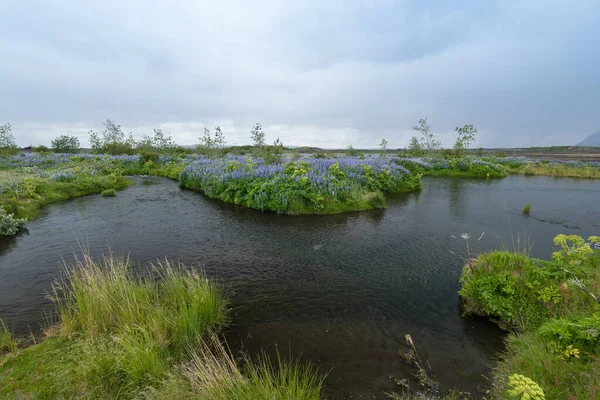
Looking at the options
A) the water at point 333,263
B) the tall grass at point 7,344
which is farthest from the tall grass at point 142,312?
the water at point 333,263

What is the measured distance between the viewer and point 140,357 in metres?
3.89

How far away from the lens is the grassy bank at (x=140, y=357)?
11.2 feet

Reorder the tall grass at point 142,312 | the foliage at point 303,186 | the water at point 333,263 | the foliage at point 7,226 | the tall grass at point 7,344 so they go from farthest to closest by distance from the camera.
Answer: the foliage at point 303,186 < the foliage at point 7,226 < the water at point 333,263 < the tall grass at point 142,312 < the tall grass at point 7,344

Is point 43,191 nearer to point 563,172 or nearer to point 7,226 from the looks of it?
point 7,226

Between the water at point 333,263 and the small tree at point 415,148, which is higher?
the small tree at point 415,148

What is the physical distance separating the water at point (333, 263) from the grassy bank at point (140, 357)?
0.76 m

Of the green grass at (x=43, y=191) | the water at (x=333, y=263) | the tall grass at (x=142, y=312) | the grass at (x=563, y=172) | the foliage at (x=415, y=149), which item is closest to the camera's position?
the tall grass at (x=142, y=312)

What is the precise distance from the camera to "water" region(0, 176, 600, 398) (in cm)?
484

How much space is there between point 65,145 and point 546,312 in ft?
262

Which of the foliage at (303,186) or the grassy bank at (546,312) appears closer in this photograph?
the grassy bank at (546,312)

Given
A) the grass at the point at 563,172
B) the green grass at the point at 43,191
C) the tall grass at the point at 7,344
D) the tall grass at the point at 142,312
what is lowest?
the tall grass at the point at 7,344

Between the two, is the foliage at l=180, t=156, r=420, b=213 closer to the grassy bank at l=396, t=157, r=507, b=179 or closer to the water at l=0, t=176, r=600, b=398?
the water at l=0, t=176, r=600, b=398

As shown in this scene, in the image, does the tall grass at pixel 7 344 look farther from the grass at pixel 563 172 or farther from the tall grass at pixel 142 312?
the grass at pixel 563 172

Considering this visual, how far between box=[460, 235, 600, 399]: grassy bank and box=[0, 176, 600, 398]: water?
457mm
